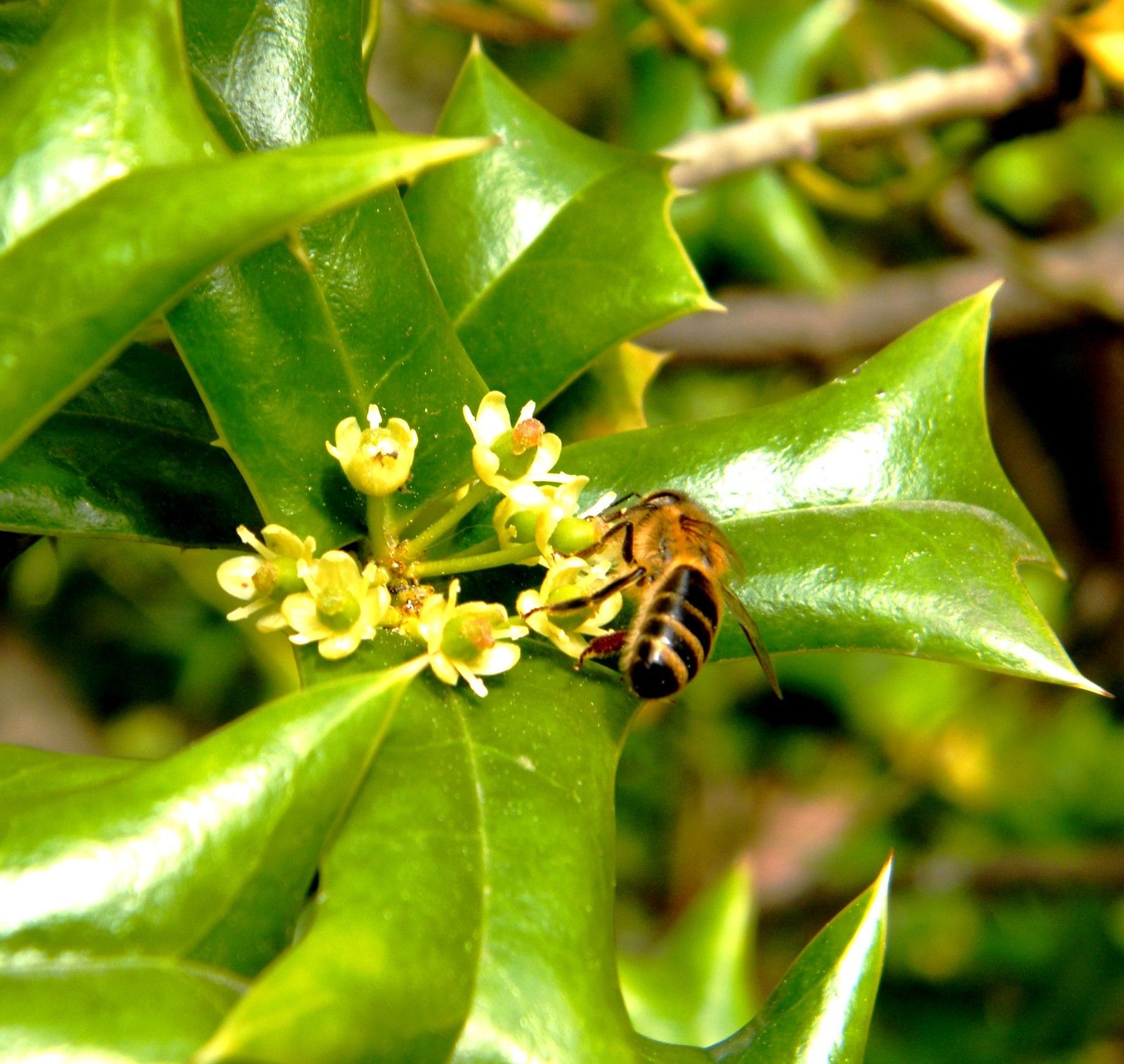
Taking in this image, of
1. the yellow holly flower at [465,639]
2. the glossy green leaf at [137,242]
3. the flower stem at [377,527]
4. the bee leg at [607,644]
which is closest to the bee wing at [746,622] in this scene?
the bee leg at [607,644]

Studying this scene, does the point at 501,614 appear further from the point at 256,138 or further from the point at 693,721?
the point at 693,721

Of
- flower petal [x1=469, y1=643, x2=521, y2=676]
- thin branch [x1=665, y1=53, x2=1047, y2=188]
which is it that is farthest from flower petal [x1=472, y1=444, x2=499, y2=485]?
thin branch [x1=665, y1=53, x2=1047, y2=188]

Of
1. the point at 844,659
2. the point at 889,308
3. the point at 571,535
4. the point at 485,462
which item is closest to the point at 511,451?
the point at 485,462

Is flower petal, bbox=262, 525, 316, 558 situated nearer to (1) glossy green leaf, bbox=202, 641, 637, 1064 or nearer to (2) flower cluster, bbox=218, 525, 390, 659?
(2) flower cluster, bbox=218, 525, 390, 659

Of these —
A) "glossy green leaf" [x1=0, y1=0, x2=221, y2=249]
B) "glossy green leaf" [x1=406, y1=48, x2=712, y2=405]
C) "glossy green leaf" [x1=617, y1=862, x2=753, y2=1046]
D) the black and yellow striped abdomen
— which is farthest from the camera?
"glossy green leaf" [x1=617, y1=862, x2=753, y2=1046]

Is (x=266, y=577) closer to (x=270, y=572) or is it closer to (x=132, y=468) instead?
(x=270, y=572)

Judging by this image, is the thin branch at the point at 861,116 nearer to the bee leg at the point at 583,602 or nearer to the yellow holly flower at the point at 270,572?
the bee leg at the point at 583,602
